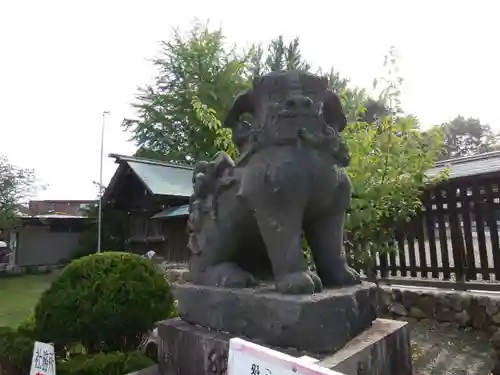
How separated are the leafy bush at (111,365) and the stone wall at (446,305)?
3.15 meters

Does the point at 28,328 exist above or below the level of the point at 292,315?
below

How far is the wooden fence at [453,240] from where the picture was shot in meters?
4.41

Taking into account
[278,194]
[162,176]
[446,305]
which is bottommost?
[446,305]

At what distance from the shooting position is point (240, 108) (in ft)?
5.94

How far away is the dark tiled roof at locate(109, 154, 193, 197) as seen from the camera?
1012cm

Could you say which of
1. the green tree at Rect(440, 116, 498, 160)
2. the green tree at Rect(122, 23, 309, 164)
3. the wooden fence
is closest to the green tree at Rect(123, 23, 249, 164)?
the green tree at Rect(122, 23, 309, 164)

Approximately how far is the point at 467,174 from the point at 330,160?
143 inches

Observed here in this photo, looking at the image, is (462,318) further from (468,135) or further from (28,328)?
(468,135)

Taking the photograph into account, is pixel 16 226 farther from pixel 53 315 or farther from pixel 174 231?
pixel 53 315

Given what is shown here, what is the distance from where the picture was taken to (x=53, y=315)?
2889 mm

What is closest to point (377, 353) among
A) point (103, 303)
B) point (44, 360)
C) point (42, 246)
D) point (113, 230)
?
point (44, 360)

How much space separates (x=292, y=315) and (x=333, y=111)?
36.5 inches

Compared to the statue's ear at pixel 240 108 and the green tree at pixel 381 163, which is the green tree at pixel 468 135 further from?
the statue's ear at pixel 240 108

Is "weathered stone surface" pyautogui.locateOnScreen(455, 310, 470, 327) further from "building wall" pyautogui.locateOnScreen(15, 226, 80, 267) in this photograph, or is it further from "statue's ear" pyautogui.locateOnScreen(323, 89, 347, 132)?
"building wall" pyautogui.locateOnScreen(15, 226, 80, 267)
